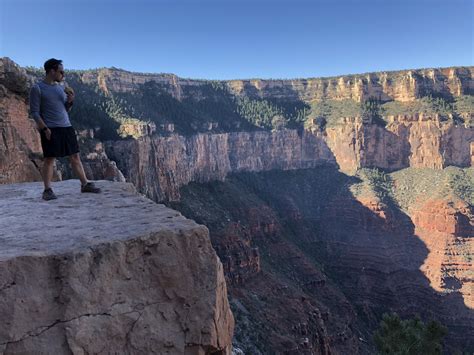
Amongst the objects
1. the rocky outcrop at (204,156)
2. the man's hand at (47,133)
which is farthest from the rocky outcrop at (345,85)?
the man's hand at (47,133)

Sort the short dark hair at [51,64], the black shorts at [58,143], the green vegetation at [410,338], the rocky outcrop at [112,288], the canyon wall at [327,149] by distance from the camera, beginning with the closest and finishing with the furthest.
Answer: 1. the rocky outcrop at [112,288]
2. the short dark hair at [51,64]
3. the black shorts at [58,143]
4. the green vegetation at [410,338]
5. the canyon wall at [327,149]

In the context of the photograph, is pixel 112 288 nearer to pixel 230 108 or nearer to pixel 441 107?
pixel 441 107

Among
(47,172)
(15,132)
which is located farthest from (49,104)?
(15,132)

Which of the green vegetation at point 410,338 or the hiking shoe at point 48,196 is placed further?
the green vegetation at point 410,338

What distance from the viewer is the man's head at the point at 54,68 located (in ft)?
24.2

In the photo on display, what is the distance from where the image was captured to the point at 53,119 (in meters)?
7.87

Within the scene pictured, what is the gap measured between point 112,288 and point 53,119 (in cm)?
443

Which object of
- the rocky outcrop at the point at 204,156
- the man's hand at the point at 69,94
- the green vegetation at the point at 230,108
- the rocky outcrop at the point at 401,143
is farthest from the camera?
the rocky outcrop at the point at 401,143

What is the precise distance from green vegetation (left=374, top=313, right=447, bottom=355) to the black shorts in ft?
72.7

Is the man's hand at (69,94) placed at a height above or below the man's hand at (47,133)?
above

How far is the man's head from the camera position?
7.37m

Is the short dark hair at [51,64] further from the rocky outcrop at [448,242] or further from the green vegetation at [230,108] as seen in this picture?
the rocky outcrop at [448,242]

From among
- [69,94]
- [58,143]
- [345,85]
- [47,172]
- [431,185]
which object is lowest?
[431,185]

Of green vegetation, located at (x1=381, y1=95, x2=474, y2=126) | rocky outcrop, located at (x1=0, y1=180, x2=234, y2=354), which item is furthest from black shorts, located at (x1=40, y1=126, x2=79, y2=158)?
green vegetation, located at (x1=381, y1=95, x2=474, y2=126)
